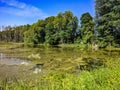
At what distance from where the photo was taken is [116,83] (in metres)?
5.18

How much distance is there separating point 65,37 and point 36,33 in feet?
43.6

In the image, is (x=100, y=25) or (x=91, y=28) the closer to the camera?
(x=100, y=25)

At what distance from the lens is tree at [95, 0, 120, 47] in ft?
119

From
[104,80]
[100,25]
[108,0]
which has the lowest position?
[104,80]

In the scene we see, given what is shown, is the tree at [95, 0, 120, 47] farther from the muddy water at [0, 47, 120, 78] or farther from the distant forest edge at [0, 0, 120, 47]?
the muddy water at [0, 47, 120, 78]

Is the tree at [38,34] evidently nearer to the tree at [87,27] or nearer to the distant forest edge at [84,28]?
the distant forest edge at [84,28]

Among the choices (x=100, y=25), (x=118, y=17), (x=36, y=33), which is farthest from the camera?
(x=36, y=33)

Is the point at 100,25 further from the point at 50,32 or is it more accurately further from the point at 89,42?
the point at 50,32

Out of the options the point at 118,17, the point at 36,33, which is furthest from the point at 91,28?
the point at 36,33

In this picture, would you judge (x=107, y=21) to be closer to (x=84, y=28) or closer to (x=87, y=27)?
(x=87, y=27)

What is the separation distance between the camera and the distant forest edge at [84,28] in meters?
37.1

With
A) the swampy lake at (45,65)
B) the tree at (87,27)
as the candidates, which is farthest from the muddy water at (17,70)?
the tree at (87,27)

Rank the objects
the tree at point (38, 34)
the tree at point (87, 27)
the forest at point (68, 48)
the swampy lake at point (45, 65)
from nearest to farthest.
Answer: the swampy lake at point (45, 65)
the forest at point (68, 48)
the tree at point (87, 27)
the tree at point (38, 34)

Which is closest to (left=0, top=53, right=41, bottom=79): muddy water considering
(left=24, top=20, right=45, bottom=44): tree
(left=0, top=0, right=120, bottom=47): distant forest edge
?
(left=0, top=0, right=120, bottom=47): distant forest edge
